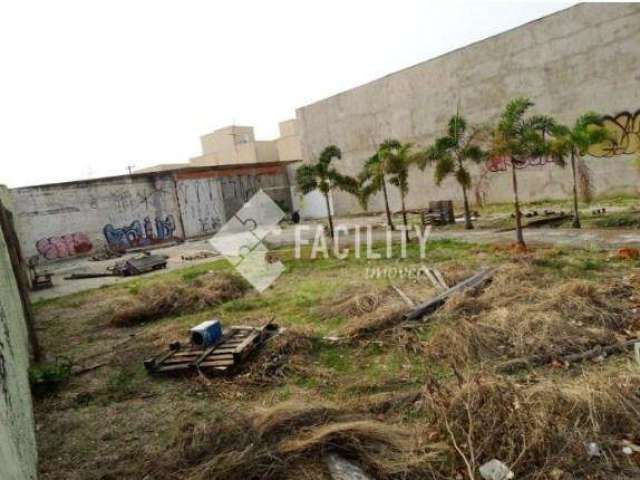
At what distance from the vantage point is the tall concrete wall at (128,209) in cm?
2041

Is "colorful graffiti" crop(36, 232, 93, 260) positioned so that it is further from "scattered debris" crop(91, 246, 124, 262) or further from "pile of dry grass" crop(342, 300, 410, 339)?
"pile of dry grass" crop(342, 300, 410, 339)

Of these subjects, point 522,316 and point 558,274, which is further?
point 558,274

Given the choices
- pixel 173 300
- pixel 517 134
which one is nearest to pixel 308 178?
pixel 517 134

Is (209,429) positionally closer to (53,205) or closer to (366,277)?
(366,277)

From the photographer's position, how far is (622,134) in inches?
641

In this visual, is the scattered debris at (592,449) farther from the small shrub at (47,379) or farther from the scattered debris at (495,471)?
the small shrub at (47,379)

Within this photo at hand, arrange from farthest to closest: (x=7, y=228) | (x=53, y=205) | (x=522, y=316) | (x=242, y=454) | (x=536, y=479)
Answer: (x=53, y=205) < (x=7, y=228) < (x=522, y=316) < (x=242, y=454) < (x=536, y=479)

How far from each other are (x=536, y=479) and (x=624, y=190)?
58.2 feet

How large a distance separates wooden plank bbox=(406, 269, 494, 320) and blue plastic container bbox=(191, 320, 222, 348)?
2871mm

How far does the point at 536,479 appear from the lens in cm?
288

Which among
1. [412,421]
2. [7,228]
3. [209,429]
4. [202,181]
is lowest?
[412,421]

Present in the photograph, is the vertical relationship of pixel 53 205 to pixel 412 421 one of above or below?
above

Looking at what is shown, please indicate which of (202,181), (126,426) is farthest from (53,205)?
(126,426)

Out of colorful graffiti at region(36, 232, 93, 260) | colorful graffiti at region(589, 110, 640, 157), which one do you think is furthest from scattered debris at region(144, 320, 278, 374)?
colorful graffiti at region(36, 232, 93, 260)
